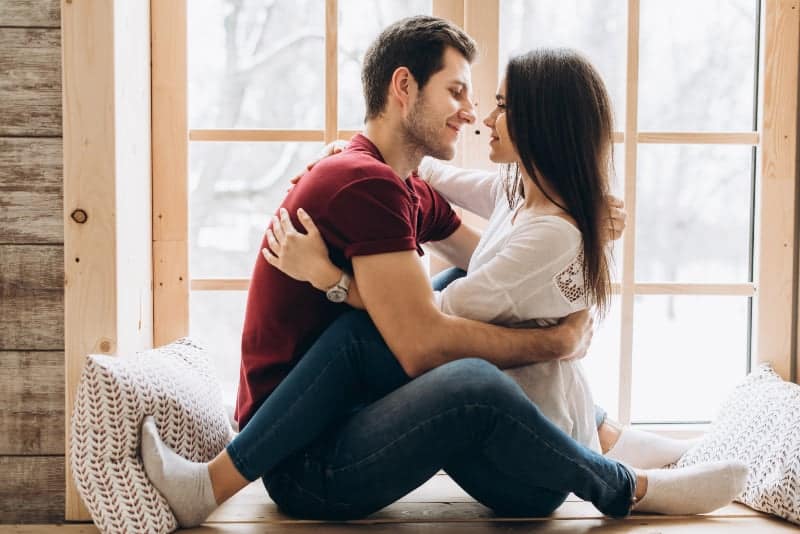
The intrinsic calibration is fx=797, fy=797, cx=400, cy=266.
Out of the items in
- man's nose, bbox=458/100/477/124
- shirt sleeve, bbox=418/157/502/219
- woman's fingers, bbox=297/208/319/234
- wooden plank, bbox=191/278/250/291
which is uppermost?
man's nose, bbox=458/100/477/124

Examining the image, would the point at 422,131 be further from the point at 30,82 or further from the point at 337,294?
the point at 30,82

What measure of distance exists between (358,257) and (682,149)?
101 cm

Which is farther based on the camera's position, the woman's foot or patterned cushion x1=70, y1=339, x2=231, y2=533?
the woman's foot

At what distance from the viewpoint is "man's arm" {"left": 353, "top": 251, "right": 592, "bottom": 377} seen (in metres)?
1.54

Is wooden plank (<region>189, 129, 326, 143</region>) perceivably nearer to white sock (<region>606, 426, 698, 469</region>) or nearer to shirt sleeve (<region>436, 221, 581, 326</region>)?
shirt sleeve (<region>436, 221, 581, 326</region>)

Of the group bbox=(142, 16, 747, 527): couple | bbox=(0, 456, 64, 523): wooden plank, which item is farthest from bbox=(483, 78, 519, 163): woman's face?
bbox=(0, 456, 64, 523): wooden plank

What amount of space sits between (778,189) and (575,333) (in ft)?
2.57

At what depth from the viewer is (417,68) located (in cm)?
174

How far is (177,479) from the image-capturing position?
1499 millimetres

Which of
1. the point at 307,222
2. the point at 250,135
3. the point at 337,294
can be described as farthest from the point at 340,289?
the point at 250,135

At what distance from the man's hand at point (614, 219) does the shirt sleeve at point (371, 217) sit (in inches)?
16.4

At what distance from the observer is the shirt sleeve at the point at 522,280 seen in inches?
62.2

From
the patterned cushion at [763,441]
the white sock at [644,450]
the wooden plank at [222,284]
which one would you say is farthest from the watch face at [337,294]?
the patterned cushion at [763,441]

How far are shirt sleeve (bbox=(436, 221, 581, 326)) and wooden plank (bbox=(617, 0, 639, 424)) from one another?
489 millimetres
